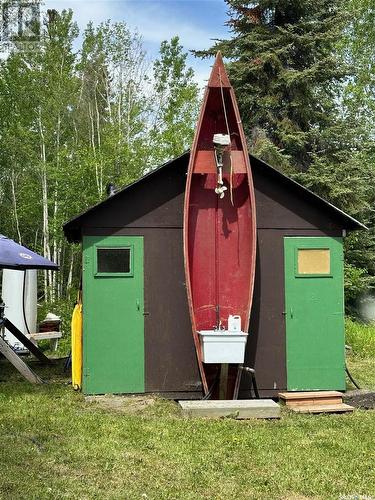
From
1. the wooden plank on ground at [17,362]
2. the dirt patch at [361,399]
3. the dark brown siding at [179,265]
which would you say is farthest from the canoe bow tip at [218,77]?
the wooden plank on ground at [17,362]

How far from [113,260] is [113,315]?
0.72 m

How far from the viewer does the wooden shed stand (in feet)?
28.4

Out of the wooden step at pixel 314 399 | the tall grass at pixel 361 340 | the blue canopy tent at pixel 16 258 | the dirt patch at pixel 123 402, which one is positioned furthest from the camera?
the tall grass at pixel 361 340

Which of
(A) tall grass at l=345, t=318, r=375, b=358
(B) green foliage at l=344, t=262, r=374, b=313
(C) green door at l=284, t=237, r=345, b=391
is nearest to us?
(C) green door at l=284, t=237, r=345, b=391

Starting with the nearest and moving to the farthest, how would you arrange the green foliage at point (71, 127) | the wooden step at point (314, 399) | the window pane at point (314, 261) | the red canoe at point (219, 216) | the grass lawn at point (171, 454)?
the grass lawn at point (171, 454)
the wooden step at point (314, 399)
the red canoe at point (219, 216)
the window pane at point (314, 261)
the green foliage at point (71, 127)

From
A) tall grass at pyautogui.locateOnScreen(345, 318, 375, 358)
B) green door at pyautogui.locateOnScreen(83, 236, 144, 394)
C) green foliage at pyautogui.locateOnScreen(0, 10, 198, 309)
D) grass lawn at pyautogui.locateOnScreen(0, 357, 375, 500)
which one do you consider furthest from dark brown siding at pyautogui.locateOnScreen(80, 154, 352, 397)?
green foliage at pyautogui.locateOnScreen(0, 10, 198, 309)

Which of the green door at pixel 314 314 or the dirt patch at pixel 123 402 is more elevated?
the green door at pixel 314 314

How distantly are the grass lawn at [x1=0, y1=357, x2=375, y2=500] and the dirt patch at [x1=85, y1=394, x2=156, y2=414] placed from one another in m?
0.03

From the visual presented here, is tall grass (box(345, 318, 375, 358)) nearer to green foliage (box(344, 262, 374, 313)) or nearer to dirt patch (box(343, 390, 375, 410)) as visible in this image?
green foliage (box(344, 262, 374, 313))

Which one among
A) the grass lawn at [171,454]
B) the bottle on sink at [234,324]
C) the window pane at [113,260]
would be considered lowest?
the grass lawn at [171,454]

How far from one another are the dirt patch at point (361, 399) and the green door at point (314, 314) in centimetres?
20

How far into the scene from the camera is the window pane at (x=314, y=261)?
29.6 ft

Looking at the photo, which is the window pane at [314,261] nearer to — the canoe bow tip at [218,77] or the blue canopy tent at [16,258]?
the canoe bow tip at [218,77]

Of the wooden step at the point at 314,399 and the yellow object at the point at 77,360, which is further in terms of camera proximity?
the yellow object at the point at 77,360
